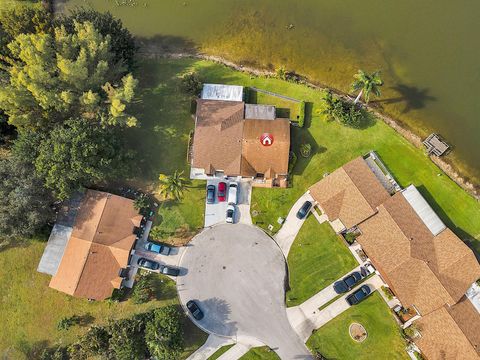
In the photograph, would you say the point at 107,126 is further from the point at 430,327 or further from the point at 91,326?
the point at 430,327

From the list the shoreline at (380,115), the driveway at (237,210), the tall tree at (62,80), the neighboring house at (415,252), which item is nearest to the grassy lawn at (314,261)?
the neighboring house at (415,252)

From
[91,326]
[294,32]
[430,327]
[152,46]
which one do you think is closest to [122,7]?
[152,46]

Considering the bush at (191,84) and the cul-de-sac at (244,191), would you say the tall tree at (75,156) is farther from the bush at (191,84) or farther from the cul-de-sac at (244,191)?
the bush at (191,84)

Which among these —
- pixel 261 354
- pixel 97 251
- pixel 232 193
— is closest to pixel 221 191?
pixel 232 193

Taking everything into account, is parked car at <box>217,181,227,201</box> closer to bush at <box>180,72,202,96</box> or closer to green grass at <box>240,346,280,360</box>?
bush at <box>180,72,202,96</box>

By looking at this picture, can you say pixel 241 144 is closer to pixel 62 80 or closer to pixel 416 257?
pixel 62 80

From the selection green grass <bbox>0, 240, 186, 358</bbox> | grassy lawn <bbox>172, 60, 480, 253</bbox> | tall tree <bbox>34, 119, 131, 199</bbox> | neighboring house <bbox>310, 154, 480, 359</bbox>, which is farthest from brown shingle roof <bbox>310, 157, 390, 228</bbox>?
tall tree <bbox>34, 119, 131, 199</bbox>
